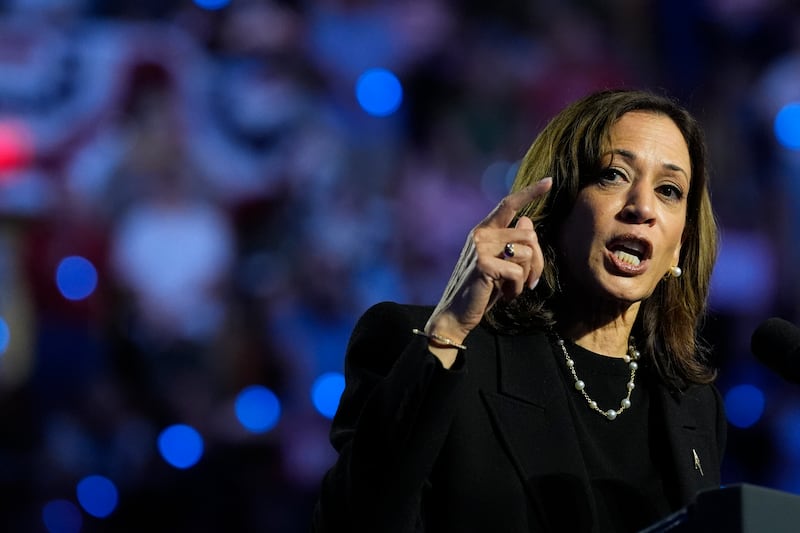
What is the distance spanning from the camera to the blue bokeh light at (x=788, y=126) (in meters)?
5.16

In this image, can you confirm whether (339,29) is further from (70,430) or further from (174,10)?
(70,430)

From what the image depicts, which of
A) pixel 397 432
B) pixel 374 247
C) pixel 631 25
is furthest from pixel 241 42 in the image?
pixel 397 432

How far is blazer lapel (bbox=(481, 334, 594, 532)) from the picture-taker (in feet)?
6.26

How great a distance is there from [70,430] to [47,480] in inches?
7.8

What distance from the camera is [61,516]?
466 centimetres

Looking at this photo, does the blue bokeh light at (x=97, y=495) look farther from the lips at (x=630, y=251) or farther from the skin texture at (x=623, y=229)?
the lips at (x=630, y=251)

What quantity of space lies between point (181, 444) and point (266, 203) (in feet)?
3.22

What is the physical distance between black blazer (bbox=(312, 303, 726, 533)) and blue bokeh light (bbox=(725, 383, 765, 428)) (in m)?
2.86

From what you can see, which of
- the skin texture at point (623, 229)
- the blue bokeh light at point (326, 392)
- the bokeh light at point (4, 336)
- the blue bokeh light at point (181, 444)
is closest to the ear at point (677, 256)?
the skin texture at point (623, 229)

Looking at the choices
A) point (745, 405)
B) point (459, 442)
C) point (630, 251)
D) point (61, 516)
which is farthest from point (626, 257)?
point (61, 516)

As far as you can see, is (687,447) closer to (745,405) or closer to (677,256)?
(677,256)

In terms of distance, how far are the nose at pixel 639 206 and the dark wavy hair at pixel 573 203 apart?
0.09 meters

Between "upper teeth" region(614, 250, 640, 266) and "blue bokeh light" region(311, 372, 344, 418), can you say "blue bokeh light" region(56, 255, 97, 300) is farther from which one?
"upper teeth" region(614, 250, 640, 266)

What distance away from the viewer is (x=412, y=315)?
79.2 inches
